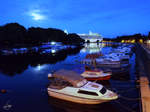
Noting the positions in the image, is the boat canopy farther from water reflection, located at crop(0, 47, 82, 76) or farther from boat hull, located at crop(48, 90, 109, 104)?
water reflection, located at crop(0, 47, 82, 76)

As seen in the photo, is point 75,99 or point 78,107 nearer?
point 78,107

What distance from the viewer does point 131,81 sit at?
21.0 metres

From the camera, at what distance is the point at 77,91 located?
518 inches

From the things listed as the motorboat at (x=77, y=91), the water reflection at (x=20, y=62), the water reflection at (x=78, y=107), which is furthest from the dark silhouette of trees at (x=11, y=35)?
the water reflection at (x=78, y=107)

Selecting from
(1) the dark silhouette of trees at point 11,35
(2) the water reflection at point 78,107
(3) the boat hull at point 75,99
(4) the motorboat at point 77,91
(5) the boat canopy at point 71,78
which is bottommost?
(2) the water reflection at point 78,107

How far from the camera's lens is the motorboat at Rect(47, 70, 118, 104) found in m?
12.7

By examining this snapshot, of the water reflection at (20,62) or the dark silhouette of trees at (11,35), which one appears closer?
the water reflection at (20,62)

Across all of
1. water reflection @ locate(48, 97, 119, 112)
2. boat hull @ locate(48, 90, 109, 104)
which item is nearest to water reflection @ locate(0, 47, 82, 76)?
boat hull @ locate(48, 90, 109, 104)

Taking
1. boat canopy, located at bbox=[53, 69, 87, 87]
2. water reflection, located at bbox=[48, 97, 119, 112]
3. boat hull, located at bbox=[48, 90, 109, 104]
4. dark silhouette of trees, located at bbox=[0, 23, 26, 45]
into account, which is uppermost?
dark silhouette of trees, located at bbox=[0, 23, 26, 45]

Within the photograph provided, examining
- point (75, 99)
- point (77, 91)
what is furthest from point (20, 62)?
point (77, 91)

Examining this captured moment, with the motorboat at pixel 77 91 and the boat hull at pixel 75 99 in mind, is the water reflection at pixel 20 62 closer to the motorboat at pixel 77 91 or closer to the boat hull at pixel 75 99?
the motorboat at pixel 77 91

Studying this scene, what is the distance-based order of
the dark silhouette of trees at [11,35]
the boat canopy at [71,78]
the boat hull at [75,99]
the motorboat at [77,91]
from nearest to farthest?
the motorboat at [77,91] → the boat hull at [75,99] → the boat canopy at [71,78] → the dark silhouette of trees at [11,35]

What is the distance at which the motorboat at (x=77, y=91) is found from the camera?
41.7ft

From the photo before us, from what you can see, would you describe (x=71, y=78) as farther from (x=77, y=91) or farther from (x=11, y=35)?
(x=11, y=35)
